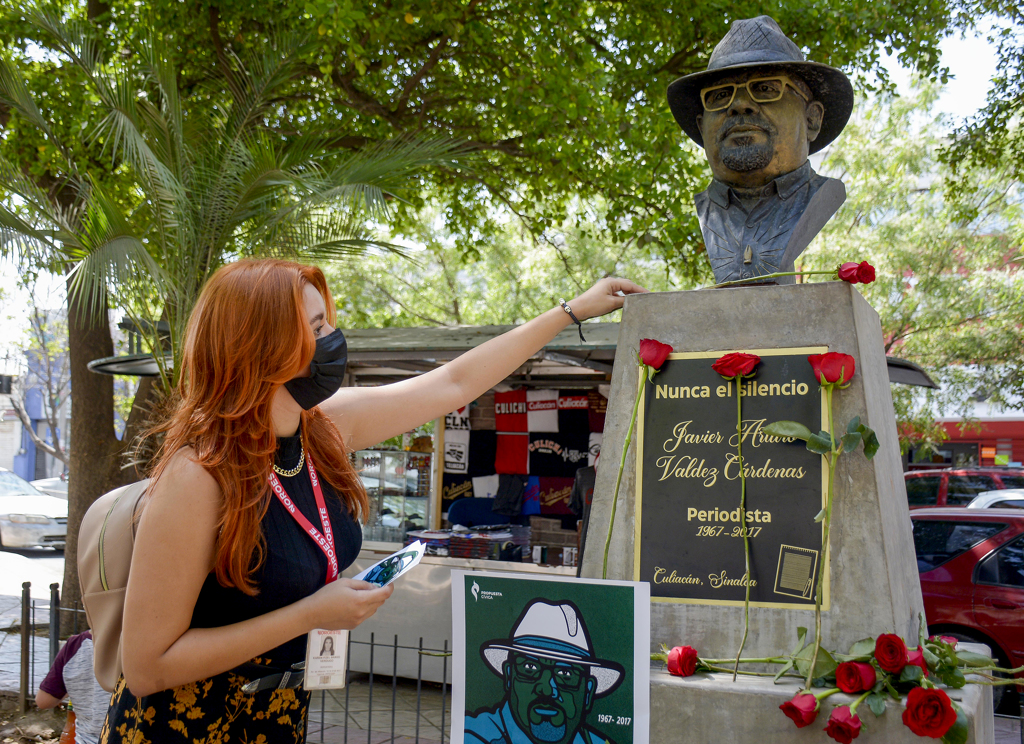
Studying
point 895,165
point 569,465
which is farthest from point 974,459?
point 569,465

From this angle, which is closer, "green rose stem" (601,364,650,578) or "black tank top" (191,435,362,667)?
"black tank top" (191,435,362,667)

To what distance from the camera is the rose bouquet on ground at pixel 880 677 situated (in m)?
2.02

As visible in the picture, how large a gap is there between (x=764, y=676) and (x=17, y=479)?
18043 millimetres

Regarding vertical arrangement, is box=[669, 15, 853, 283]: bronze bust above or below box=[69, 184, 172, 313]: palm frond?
below

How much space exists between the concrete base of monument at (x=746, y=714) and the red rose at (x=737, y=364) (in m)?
0.89

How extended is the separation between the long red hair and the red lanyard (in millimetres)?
77

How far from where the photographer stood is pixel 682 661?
7.70 feet

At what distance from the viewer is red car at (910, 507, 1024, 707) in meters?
6.62

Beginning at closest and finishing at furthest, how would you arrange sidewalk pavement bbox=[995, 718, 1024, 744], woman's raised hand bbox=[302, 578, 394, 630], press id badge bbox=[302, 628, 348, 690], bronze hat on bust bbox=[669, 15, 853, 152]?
woman's raised hand bbox=[302, 578, 394, 630], press id badge bbox=[302, 628, 348, 690], bronze hat on bust bbox=[669, 15, 853, 152], sidewalk pavement bbox=[995, 718, 1024, 744]

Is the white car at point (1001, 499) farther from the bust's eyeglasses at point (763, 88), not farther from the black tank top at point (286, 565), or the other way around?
the black tank top at point (286, 565)

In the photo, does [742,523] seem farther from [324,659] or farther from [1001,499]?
[1001,499]

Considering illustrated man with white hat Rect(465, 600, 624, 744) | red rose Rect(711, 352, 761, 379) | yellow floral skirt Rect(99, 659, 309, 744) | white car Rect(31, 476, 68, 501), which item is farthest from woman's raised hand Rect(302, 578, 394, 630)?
white car Rect(31, 476, 68, 501)

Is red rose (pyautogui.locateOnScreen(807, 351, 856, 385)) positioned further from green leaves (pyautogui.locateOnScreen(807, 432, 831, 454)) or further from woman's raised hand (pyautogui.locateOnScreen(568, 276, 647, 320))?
woman's raised hand (pyautogui.locateOnScreen(568, 276, 647, 320))

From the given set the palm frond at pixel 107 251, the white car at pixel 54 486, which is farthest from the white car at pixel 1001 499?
the white car at pixel 54 486
